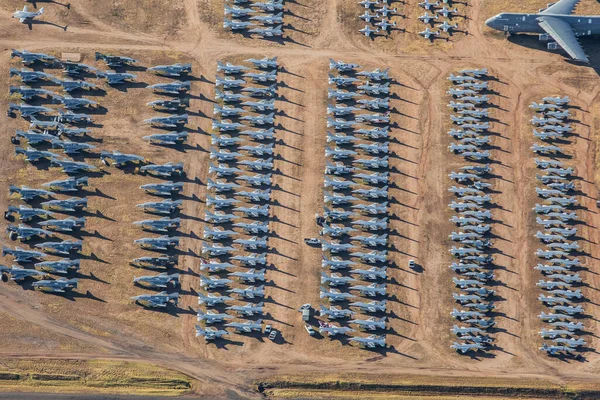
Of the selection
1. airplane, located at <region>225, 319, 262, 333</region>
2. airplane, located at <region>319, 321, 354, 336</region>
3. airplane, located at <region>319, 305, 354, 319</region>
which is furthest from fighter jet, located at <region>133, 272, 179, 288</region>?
airplane, located at <region>319, 321, 354, 336</region>

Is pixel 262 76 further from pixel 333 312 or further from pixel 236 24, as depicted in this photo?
pixel 333 312

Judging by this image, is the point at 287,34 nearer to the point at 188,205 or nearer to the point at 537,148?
the point at 188,205

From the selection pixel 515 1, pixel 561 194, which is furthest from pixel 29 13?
pixel 561 194

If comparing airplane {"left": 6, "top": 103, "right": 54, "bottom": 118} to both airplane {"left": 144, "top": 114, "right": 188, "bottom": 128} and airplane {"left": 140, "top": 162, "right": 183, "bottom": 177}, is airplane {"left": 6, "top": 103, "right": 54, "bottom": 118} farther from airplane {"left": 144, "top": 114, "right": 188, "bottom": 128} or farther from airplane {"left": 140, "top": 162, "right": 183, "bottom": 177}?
airplane {"left": 140, "top": 162, "right": 183, "bottom": 177}

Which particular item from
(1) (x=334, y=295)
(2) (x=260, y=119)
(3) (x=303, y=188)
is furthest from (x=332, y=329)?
(2) (x=260, y=119)

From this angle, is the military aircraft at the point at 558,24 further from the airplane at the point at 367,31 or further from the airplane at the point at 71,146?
the airplane at the point at 71,146
